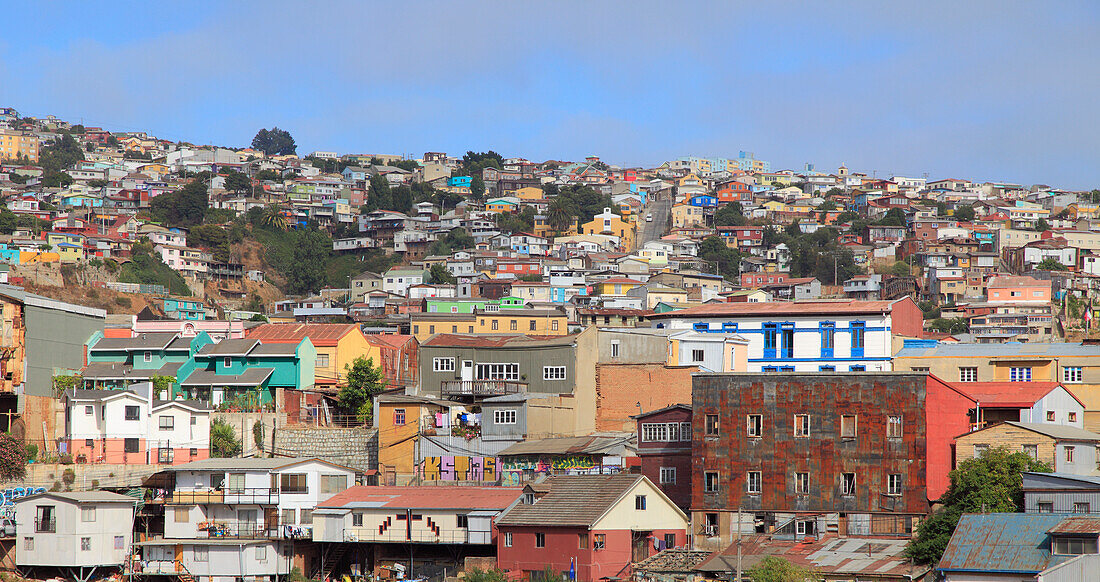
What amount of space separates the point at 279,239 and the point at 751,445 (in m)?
98.2

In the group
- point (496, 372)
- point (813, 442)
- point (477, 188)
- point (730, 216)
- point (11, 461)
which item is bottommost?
point (11, 461)

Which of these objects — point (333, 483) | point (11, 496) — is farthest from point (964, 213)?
point (11, 496)

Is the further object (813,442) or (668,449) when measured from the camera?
(668,449)

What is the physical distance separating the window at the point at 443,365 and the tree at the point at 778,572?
20808 mm

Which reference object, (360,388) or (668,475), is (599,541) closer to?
(668,475)

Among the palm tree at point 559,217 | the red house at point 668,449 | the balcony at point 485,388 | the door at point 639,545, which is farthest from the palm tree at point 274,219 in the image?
the door at point 639,545

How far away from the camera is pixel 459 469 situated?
49.2 metres

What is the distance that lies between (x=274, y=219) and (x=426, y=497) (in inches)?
3888

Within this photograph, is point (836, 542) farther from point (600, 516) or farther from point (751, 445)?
point (600, 516)

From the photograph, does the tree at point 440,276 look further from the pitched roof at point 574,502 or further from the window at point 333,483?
the pitched roof at point 574,502

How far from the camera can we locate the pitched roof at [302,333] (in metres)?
60.0

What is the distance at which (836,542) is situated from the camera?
39562mm

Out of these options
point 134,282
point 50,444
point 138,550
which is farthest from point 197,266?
point 138,550

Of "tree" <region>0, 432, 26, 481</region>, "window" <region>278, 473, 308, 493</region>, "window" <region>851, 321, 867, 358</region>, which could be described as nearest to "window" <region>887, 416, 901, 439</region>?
"window" <region>851, 321, 867, 358</region>
